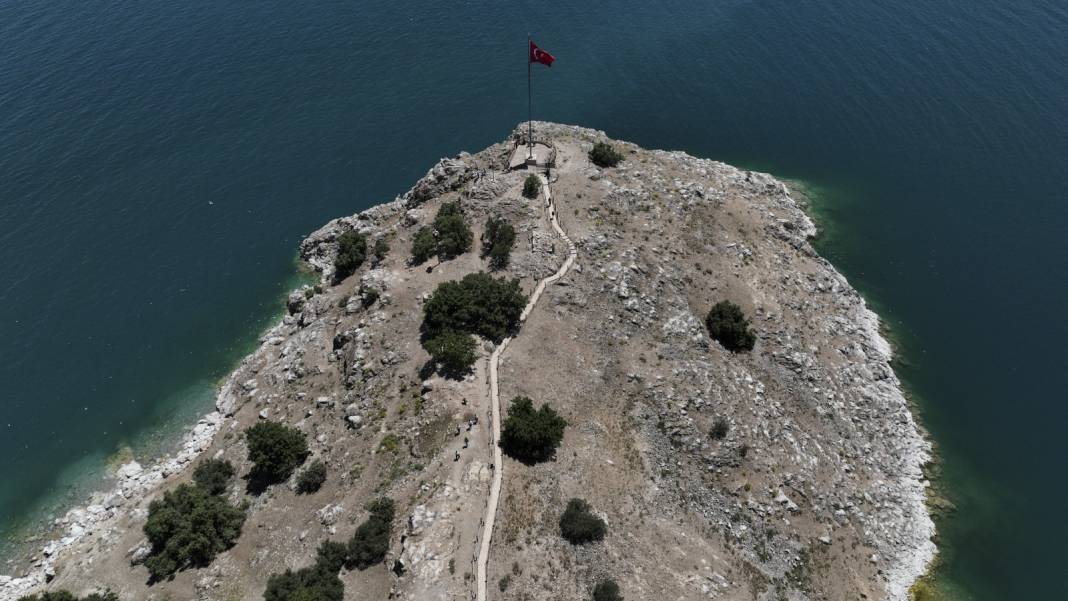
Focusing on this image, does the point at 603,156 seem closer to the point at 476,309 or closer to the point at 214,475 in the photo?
the point at 476,309

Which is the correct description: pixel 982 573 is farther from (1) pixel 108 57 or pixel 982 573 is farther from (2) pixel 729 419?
(1) pixel 108 57

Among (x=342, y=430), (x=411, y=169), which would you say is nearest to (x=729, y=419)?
(x=342, y=430)

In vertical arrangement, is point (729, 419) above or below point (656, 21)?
below

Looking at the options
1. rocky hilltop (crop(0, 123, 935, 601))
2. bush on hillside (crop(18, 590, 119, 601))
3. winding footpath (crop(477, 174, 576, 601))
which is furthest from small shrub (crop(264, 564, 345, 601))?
bush on hillside (crop(18, 590, 119, 601))

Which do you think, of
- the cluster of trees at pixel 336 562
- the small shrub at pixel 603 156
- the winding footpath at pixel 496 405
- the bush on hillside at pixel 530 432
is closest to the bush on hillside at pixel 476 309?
the winding footpath at pixel 496 405

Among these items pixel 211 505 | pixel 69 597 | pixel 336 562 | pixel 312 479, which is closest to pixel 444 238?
pixel 312 479
